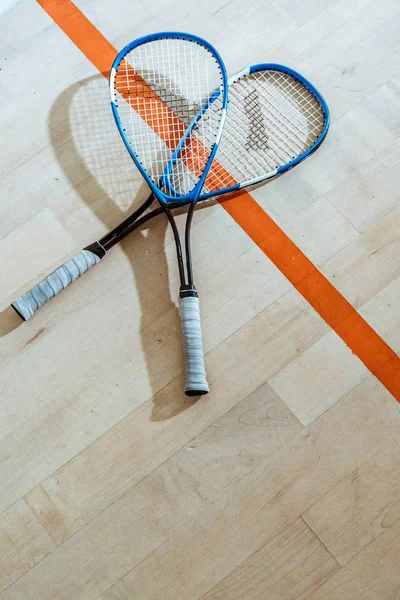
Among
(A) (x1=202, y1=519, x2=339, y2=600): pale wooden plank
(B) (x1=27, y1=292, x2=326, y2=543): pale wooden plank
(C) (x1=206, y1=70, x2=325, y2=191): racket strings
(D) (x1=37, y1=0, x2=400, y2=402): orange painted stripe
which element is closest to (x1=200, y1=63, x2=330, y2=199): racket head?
(C) (x1=206, y1=70, x2=325, y2=191): racket strings

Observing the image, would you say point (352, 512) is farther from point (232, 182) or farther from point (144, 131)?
point (144, 131)

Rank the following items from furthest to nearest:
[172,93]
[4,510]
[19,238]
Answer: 1. [172,93]
2. [19,238]
3. [4,510]

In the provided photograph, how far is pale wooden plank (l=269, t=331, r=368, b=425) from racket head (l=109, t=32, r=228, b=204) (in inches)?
29.4

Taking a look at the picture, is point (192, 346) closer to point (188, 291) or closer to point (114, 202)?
point (188, 291)

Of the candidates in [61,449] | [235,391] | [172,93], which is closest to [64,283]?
[61,449]

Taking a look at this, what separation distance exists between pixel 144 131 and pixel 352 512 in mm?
1600

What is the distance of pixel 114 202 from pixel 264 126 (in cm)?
65

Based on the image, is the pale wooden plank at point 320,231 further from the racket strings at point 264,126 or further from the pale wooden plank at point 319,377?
the pale wooden plank at point 319,377

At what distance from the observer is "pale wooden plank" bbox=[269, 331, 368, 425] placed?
6.95 feet

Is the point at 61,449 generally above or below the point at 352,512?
above

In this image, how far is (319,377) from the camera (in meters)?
2.14

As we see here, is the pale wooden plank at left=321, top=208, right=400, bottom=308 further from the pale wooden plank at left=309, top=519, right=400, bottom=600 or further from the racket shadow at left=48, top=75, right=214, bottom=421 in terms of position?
the pale wooden plank at left=309, top=519, right=400, bottom=600

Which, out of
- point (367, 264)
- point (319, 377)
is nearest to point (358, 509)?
point (319, 377)

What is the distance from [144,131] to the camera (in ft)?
7.78
